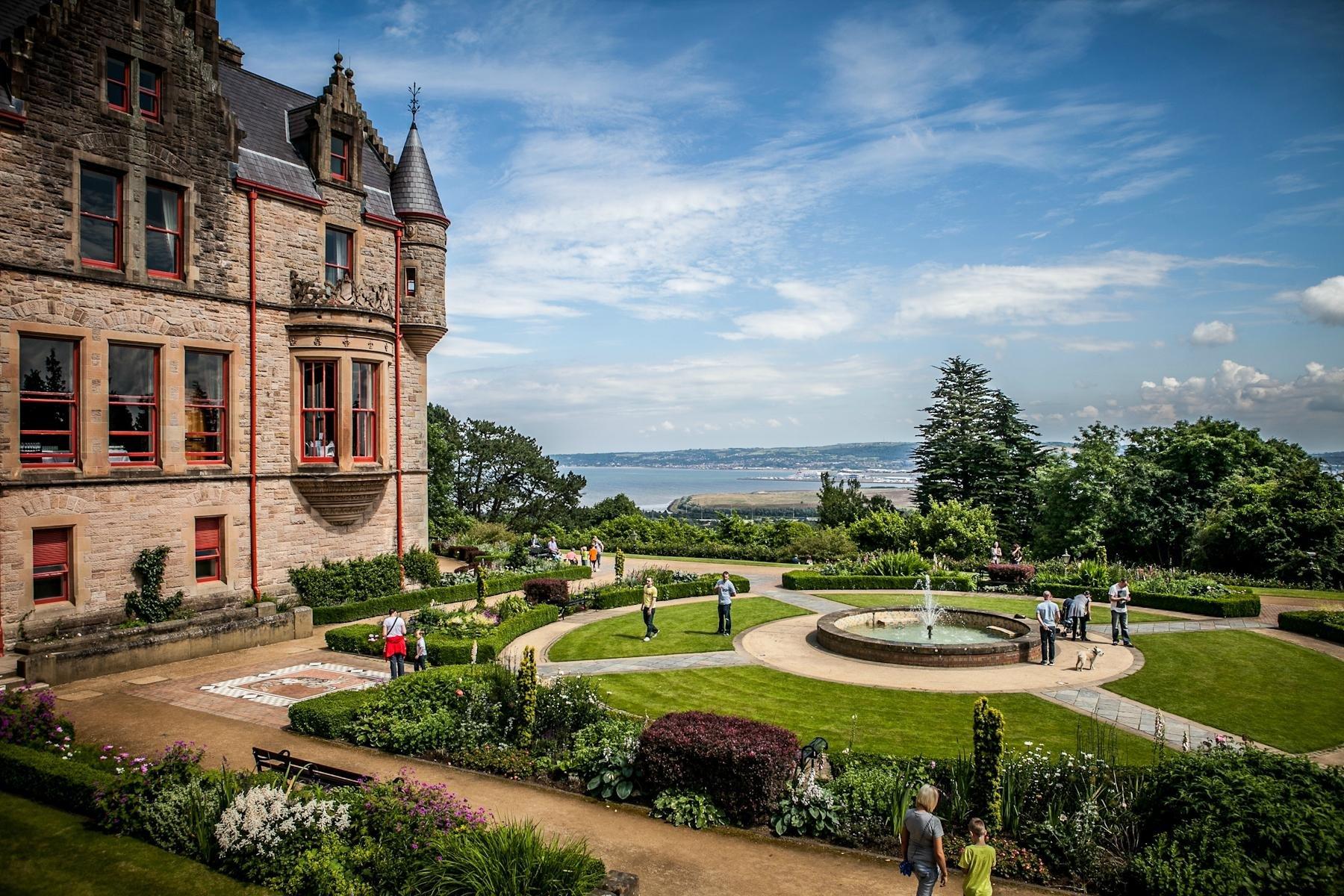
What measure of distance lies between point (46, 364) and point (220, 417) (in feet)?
14.9

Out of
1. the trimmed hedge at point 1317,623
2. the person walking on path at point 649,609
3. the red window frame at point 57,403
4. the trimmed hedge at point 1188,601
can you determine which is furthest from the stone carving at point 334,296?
the trimmed hedge at point 1317,623

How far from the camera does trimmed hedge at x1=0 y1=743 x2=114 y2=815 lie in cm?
1036

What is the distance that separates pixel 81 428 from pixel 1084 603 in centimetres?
2732

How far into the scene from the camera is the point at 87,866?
902cm

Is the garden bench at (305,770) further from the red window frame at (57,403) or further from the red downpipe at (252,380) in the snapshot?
the red downpipe at (252,380)

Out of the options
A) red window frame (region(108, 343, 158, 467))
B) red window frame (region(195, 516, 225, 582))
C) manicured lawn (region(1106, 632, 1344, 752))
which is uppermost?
red window frame (region(108, 343, 158, 467))

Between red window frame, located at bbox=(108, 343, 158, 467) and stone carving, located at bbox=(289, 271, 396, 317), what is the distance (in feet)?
14.9

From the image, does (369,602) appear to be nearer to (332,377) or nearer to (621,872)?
(332,377)

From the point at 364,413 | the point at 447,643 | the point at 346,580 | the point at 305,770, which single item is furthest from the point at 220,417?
the point at 305,770

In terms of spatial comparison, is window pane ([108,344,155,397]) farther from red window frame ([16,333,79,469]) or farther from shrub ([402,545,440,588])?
shrub ([402,545,440,588])

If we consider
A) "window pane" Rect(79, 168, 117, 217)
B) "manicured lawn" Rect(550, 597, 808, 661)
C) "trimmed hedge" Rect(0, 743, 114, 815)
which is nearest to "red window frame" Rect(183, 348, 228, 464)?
"window pane" Rect(79, 168, 117, 217)

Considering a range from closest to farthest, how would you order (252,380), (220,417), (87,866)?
(87,866) < (220,417) < (252,380)

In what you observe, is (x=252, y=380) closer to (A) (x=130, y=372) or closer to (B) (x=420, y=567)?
(A) (x=130, y=372)

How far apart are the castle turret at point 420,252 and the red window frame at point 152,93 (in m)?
8.45
